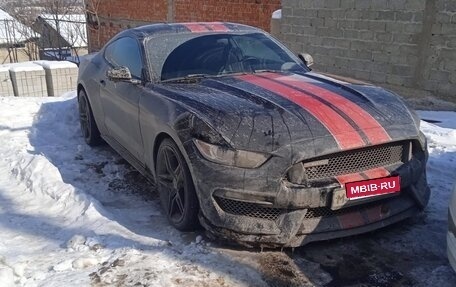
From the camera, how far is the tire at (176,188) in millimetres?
3389

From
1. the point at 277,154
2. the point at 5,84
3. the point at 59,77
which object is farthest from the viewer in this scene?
the point at 59,77

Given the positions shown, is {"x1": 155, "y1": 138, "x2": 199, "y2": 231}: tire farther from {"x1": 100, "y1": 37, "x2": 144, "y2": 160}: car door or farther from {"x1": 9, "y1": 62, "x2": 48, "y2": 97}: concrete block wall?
{"x1": 9, "y1": 62, "x2": 48, "y2": 97}: concrete block wall

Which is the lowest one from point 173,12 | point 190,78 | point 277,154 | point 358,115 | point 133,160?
point 133,160

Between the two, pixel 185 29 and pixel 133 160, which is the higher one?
pixel 185 29

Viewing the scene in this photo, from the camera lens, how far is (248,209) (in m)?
3.17

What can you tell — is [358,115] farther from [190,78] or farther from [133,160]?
[133,160]

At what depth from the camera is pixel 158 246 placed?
11.0 ft

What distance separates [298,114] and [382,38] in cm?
530

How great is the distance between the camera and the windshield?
4.27 metres

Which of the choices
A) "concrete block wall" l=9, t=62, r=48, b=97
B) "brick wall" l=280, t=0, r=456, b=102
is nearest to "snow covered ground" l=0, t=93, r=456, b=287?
"brick wall" l=280, t=0, r=456, b=102

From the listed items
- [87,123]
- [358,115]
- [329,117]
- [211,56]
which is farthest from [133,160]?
[358,115]

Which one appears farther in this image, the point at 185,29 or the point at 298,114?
the point at 185,29

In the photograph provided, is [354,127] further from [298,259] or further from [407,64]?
[407,64]

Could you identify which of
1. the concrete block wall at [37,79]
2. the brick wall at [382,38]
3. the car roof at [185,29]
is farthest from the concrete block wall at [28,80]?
the brick wall at [382,38]
